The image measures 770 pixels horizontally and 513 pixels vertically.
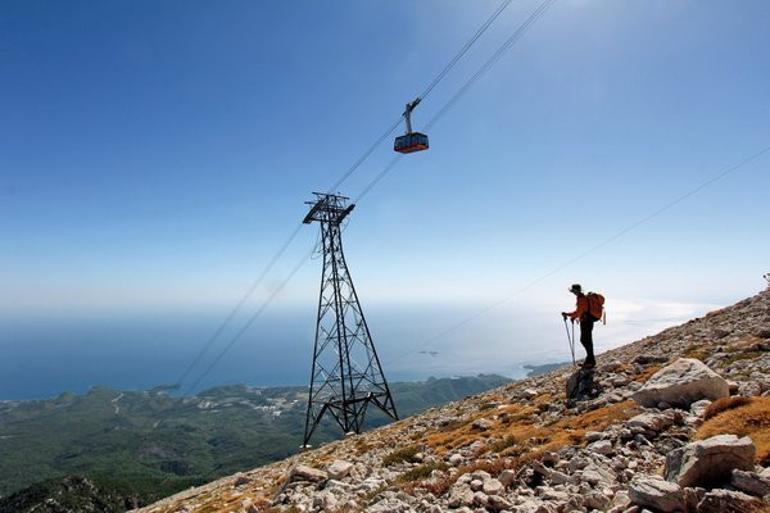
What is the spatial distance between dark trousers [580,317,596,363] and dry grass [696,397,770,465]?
25.1 ft

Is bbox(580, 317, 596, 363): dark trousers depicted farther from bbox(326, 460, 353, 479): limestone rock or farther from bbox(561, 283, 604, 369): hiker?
bbox(326, 460, 353, 479): limestone rock

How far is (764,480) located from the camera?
4.80 m

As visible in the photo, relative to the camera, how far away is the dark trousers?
15484 millimetres

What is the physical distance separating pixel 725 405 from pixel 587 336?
25.6 feet

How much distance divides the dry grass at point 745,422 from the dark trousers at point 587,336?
7641 mm

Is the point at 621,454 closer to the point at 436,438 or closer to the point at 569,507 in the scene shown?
the point at 569,507

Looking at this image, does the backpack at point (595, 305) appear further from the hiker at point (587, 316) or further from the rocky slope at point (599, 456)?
the rocky slope at point (599, 456)

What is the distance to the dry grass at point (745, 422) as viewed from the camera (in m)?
6.47

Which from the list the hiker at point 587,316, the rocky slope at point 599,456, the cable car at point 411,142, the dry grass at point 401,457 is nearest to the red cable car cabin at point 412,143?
the cable car at point 411,142

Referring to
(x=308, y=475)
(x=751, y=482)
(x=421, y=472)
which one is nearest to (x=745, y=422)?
(x=751, y=482)

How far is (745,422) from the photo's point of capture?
6965mm

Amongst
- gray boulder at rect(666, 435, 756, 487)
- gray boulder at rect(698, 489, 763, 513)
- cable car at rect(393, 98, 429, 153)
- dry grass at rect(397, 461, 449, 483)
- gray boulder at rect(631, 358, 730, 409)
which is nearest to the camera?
gray boulder at rect(698, 489, 763, 513)

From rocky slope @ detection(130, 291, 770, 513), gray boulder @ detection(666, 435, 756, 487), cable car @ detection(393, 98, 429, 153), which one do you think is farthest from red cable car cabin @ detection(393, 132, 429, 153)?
gray boulder @ detection(666, 435, 756, 487)

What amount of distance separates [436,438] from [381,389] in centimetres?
2068
